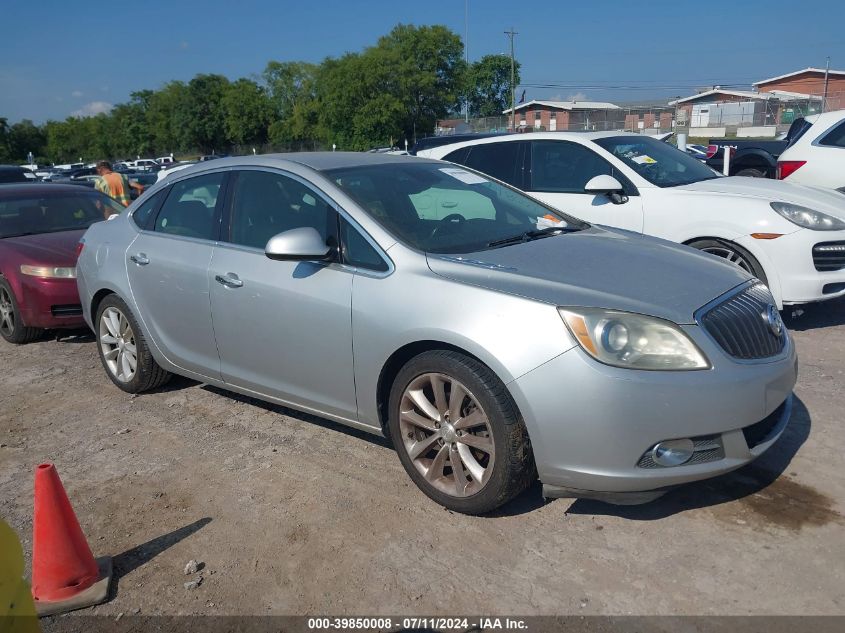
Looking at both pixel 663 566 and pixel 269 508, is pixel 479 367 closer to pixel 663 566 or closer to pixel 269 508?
pixel 663 566

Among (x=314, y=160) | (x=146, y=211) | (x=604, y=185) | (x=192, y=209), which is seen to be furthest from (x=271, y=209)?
(x=604, y=185)

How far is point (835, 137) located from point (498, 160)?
13.1ft

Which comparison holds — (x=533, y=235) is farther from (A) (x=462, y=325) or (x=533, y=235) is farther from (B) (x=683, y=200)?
(B) (x=683, y=200)

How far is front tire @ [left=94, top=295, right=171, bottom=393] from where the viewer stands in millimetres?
5008

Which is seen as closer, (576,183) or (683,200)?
(683,200)

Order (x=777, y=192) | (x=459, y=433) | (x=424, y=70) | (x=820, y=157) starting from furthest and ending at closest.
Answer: (x=424, y=70), (x=820, y=157), (x=777, y=192), (x=459, y=433)

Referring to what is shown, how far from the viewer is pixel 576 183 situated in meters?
6.82

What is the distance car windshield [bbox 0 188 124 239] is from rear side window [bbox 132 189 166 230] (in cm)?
289

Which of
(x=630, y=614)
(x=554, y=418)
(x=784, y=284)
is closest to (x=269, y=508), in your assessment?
(x=554, y=418)

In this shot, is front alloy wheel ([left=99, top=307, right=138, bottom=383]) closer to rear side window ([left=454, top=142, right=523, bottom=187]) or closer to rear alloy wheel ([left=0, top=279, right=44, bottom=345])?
rear alloy wheel ([left=0, top=279, right=44, bottom=345])

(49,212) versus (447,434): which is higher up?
(49,212)

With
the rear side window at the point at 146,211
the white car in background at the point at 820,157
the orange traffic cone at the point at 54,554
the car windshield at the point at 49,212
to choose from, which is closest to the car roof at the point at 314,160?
the rear side window at the point at 146,211

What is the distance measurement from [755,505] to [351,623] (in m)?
1.93

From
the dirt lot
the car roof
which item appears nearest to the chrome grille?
the dirt lot
